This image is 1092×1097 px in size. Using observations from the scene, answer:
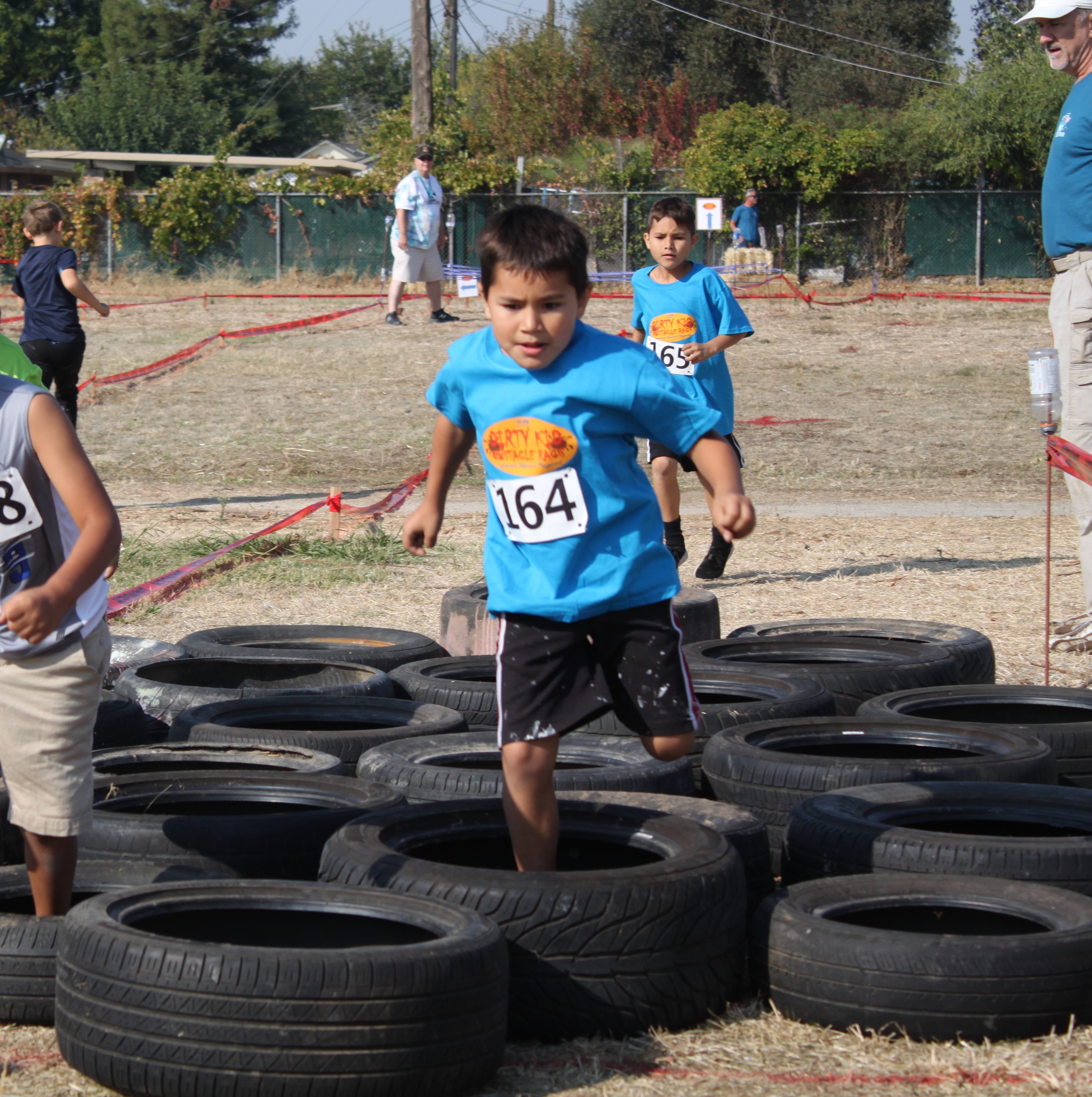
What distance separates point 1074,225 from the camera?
6836 mm

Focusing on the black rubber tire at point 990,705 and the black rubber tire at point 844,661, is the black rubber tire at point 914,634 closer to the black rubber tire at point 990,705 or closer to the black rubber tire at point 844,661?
the black rubber tire at point 844,661

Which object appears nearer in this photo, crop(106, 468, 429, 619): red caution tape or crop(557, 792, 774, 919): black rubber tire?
crop(557, 792, 774, 919): black rubber tire

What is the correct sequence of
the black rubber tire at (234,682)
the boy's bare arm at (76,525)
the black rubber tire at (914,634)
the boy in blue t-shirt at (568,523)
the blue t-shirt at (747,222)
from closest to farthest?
the boy's bare arm at (76,525), the boy in blue t-shirt at (568,523), the black rubber tire at (234,682), the black rubber tire at (914,634), the blue t-shirt at (747,222)

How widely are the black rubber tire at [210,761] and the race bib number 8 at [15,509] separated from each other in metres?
1.35

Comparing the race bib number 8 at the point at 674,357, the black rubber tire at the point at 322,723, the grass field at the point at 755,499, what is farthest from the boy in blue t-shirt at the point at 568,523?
the race bib number 8 at the point at 674,357

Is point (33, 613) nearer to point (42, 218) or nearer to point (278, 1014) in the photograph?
point (278, 1014)

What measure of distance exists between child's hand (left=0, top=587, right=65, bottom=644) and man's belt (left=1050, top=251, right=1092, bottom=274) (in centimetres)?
507

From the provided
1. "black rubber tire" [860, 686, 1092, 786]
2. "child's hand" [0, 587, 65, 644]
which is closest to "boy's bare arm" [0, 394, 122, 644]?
"child's hand" [0, 587, 65, 644]

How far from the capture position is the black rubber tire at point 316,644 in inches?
257

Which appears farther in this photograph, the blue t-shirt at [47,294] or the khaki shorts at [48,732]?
the blue t-shirt at [47,294]

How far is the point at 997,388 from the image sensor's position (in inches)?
723

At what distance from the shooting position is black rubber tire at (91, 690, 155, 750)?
17.8 feet

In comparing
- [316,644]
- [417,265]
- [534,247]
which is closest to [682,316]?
[316,644]

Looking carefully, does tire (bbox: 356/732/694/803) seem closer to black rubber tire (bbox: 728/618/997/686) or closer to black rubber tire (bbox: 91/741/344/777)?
black rubber tire (bbox: 91/741/344/777)
